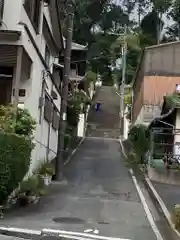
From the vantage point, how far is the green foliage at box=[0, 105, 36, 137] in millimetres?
12391

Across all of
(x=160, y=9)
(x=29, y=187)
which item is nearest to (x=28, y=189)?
(x=29, y=187)

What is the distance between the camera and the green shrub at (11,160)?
11.4 meters

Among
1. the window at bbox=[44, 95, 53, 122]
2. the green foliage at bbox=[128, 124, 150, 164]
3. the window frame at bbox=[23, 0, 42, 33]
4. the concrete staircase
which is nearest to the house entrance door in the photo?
the window frame at bbox=[23, 0, 42, 33]

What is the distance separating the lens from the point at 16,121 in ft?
42.4

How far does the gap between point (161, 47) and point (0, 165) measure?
2309 cm

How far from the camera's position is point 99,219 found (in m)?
12.0

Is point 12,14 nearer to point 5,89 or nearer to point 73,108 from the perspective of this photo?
point 5,89

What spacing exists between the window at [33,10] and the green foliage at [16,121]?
388 cm

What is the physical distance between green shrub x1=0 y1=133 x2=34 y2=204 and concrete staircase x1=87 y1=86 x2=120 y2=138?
37.4 meters

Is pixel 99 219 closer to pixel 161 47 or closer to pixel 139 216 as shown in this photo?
pixel 139 216

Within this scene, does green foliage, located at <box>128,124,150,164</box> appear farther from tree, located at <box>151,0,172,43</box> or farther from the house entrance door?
tree, located at <box>151,0,172,43</box>

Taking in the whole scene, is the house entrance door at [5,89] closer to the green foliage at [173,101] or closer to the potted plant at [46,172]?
the potted plant at [46,172]

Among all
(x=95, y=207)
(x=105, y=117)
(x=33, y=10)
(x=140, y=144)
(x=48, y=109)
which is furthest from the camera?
(x=105, y=117)

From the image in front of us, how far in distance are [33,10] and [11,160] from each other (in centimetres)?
731
